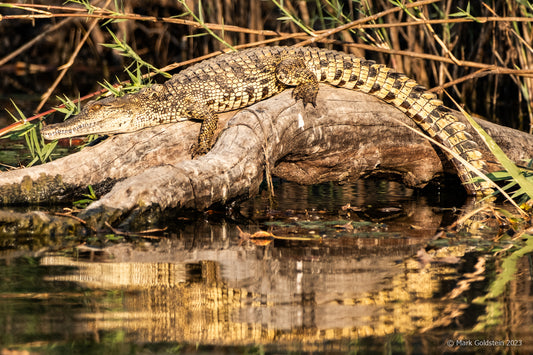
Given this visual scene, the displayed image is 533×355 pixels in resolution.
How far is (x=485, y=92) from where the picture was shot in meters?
10.6

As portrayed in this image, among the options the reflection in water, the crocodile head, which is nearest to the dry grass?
the crocodile head

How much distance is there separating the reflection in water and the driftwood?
1.18 ft

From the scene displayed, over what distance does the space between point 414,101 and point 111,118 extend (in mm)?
2502

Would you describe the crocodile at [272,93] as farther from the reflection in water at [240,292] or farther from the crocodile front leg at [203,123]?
the reflection in water at [240,292]

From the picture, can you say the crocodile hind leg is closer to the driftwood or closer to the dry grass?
the driftwood

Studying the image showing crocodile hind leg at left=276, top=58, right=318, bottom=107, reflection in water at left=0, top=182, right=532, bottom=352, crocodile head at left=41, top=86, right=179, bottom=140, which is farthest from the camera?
crocodile hind leg at left=276, top=58, right=318, bottom=107

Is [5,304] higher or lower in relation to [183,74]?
lower

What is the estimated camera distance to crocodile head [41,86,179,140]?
17.7ft

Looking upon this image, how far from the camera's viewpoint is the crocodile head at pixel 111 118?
212 inches

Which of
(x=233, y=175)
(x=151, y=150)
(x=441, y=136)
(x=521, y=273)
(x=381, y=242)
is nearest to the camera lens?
(x=521, y=273)

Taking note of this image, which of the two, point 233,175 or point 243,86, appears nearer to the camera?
point 233,175

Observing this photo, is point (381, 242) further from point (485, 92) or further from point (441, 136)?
point (485, 92)

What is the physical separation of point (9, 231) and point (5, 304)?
1312 millimetres

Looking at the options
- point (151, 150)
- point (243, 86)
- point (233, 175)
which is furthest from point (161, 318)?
point (243, 86)
